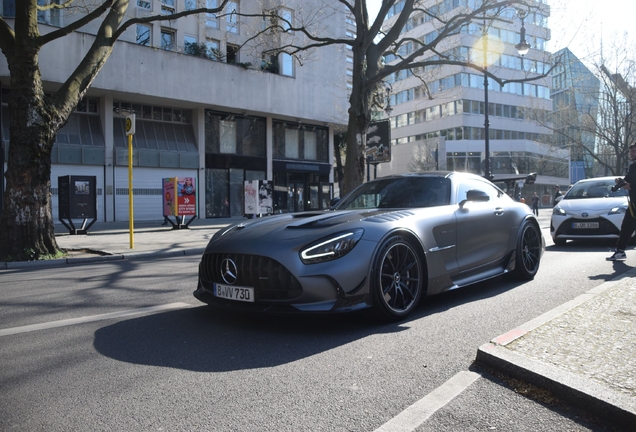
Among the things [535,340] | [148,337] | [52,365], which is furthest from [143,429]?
[535,340]

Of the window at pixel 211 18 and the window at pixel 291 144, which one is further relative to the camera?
the window at pixel 291 144

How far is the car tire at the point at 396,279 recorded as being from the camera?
14.1 feet

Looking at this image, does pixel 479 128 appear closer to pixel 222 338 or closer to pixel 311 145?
pixel 311 145

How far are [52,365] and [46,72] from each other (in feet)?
75.4

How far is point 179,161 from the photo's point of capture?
2834 cm

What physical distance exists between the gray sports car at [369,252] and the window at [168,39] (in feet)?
79.4

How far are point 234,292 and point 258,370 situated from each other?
3.37 ft

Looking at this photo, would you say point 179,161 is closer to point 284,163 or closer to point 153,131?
point 153,131

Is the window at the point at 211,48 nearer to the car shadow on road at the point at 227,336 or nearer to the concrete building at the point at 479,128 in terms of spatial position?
the car shadow on road at the point at 227,336

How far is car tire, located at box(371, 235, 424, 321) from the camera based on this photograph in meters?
4.29

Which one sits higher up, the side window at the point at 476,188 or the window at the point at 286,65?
the window at the point at 286,65

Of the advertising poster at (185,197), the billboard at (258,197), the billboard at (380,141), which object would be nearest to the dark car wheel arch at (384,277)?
the billboard at (380,141)

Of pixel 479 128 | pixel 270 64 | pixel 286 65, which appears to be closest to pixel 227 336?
pixel 270 64

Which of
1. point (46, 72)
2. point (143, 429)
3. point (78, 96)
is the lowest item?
point (143, 429)
